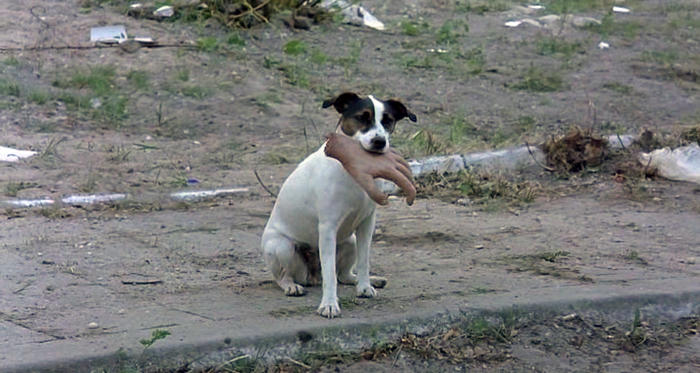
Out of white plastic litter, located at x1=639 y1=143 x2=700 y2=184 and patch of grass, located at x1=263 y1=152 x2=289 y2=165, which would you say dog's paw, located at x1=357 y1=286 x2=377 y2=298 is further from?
white plastic litter, located at x1=639 y1=143 x2=700 y2=184

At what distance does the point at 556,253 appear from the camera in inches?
227

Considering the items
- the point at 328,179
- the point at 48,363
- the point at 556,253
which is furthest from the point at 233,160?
the point at 48,363

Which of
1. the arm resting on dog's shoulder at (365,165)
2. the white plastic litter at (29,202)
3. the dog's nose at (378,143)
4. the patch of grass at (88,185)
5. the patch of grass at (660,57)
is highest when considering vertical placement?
the dog's nose at (378,143)

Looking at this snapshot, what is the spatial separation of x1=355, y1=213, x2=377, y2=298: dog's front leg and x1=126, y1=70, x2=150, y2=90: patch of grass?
216 inches

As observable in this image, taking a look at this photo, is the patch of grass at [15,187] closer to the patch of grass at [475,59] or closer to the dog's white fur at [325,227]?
the dog's white fur at [325,227]

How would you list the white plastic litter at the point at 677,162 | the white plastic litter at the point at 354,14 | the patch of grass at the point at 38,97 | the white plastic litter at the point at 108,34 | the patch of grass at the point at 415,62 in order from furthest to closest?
the white plastic litter at the point at 354,14
the patch of grass at the point at 415,62
the white plastic litter at the point at 108,34
the patch of grass at the point at 38,97
the white plastic litter at the point at 677,162

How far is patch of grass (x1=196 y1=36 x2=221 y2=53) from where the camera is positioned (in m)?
10.7

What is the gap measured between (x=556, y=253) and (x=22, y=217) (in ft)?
10.8

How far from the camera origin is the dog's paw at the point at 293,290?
16.0ft

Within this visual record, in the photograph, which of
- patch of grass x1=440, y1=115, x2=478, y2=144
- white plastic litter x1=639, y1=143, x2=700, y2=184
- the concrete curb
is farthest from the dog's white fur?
patch of grass x1=440, y1=115, x2=478, y2=144

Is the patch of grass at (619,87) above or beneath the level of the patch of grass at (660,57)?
above

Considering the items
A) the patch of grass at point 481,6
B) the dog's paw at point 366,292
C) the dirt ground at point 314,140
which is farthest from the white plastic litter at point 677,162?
the patch of grass at point 481,6

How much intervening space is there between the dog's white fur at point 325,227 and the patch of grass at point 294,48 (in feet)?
20.3

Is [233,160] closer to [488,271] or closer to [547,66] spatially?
[488,271]
